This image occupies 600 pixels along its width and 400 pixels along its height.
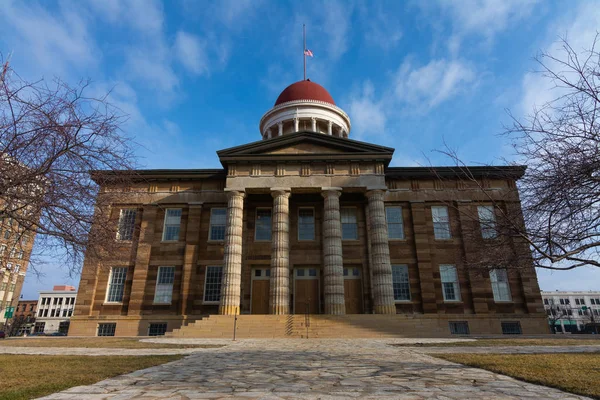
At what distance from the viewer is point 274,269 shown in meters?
24.4

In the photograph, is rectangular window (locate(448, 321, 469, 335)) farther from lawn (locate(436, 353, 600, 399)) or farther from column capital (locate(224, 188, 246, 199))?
lawn (locate(436, 353, 600, 399))

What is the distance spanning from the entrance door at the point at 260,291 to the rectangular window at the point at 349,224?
21.4ft

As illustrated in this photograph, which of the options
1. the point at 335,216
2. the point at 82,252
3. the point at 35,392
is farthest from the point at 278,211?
the point at 35,392

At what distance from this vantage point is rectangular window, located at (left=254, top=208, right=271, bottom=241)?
2835 centimetres

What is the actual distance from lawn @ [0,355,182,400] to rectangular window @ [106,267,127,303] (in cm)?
1957

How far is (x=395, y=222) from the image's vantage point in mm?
28438

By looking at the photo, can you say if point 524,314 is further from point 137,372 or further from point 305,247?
point 137,372

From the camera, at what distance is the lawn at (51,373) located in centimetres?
536

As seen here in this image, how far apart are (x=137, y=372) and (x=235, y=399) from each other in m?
3.38

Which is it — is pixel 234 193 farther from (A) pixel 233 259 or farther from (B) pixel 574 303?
(B) pixel 574 303

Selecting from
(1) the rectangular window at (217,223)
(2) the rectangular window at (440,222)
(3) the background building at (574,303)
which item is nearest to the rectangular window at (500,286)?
(2) the rectangular window at (440,222)

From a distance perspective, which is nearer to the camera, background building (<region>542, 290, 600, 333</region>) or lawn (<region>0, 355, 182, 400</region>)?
lawn (<region>0, 355, 182, 400</region>)

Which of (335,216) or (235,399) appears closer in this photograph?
(235,399)

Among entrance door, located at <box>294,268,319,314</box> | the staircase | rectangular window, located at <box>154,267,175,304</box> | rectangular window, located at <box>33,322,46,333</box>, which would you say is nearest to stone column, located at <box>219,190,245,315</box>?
the staircase
